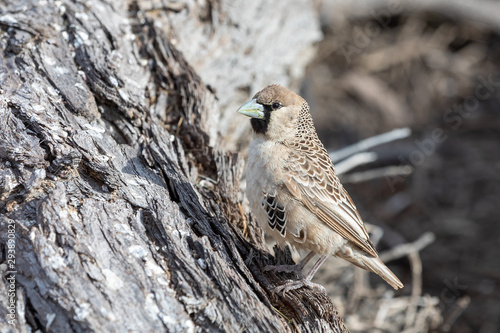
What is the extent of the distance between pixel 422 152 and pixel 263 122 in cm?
414

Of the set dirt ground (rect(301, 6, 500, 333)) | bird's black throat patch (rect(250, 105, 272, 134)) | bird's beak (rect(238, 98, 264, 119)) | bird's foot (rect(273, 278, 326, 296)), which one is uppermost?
bird's beak (rect(238, 98, 264, 119))

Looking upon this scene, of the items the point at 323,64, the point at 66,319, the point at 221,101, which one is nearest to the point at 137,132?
the point at 221,101

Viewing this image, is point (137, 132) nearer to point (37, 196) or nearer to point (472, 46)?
point (37, 196)

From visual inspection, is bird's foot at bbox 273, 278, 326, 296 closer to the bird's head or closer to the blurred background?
the bird's head

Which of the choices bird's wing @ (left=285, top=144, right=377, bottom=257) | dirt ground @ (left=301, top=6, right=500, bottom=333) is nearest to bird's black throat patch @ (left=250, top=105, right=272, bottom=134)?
bird's wing @ (left=285, top=144, right=377, bottom=257)

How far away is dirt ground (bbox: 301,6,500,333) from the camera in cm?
554

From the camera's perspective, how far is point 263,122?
12.6ft

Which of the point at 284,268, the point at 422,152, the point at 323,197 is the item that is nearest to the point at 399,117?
the point at 422,152

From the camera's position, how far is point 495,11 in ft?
28.0

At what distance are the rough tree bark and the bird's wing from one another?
1.41 ft

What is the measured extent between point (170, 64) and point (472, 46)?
6.70m

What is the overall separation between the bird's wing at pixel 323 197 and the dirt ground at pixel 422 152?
1.62 meters

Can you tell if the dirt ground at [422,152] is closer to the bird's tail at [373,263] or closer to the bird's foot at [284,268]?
the bird's tail at [373,263]

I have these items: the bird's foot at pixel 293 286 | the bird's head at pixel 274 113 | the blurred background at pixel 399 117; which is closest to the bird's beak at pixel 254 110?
the bird's head at pixel 274 113
